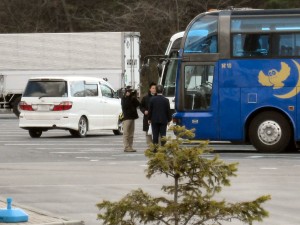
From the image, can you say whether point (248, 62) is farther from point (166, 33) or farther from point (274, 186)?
point (166, 33)

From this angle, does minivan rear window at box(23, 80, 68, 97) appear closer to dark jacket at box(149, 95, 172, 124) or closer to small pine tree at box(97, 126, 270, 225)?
dark jacket at box(149, 95, 172, 124)

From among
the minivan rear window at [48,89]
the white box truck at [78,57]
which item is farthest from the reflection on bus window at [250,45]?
the white box truck at [78,57]

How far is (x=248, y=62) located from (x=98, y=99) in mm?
8402

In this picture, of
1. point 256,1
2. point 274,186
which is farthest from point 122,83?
point 274,186

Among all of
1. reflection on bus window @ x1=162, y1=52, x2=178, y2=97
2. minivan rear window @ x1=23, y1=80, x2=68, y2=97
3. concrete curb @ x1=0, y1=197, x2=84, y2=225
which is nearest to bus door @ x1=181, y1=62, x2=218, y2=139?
reflection on bus window @ x1=162, y1=52, x2=178, y2=97

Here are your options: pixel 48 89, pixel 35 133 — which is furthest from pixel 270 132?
pixel 35 133

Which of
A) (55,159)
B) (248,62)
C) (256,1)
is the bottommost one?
(55,159)

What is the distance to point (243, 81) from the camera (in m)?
26.3

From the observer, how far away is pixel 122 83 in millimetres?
49219

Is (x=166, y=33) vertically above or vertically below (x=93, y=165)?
above

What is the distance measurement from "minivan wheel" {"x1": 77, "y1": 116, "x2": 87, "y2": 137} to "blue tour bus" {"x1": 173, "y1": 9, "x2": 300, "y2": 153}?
6996 millimetres

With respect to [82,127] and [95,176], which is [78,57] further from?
[95,176]

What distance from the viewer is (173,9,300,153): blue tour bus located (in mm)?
26203

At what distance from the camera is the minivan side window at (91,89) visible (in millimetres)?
33688
